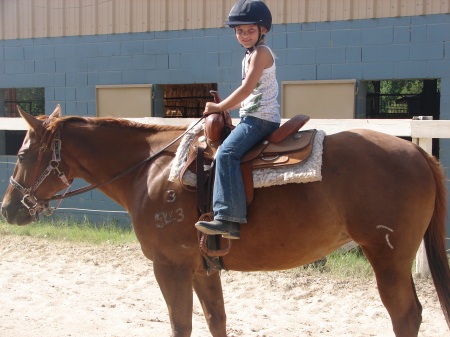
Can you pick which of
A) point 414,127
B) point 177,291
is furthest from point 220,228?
point 414,127

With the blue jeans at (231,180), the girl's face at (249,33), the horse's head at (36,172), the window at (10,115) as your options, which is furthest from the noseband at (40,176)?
the window at (10,115)

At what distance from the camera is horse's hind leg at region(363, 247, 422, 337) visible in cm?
337

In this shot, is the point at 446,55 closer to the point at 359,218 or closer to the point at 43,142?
the point at 359,218

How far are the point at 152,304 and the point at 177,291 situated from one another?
2023 mm

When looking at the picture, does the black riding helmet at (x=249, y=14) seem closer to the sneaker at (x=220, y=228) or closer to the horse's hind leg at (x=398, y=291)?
the sneaker at (x=220, y=228)

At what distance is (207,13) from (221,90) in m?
1.30

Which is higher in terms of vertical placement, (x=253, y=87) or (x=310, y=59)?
(x=310, y=59)

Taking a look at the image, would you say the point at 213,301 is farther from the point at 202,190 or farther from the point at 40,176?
the point at 40,176

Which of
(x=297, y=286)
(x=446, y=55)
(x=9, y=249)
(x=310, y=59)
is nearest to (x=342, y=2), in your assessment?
(x=310, y=59)

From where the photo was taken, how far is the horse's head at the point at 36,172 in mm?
4020

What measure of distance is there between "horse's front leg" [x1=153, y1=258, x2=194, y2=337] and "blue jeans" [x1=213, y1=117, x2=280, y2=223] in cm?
54

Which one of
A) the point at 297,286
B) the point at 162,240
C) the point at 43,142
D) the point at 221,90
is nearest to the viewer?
the point at 162,240

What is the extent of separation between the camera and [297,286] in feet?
19.4

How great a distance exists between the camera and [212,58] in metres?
8.72
